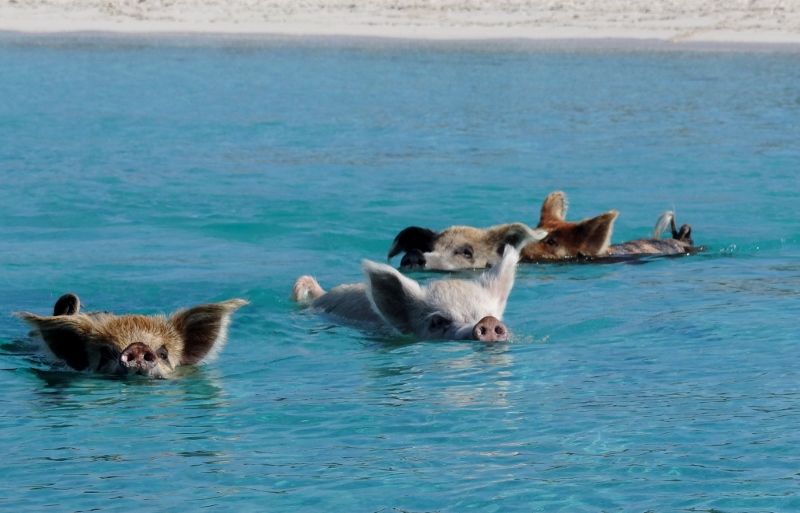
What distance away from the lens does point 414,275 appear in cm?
1116

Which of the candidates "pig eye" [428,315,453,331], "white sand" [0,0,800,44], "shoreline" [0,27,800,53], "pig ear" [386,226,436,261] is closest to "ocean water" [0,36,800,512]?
"pig eye" [428,315,453,331]

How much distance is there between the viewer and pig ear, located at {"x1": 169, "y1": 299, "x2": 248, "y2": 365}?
24.2 ft

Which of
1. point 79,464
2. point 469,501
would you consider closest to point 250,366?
point 79,464

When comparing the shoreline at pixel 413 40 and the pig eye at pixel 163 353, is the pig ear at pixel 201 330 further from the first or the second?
the shoreline at pixel 413 40

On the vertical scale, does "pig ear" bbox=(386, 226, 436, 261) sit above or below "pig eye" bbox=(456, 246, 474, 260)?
above

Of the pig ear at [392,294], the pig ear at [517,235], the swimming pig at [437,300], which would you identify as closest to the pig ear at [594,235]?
the pig ear at [517,235]

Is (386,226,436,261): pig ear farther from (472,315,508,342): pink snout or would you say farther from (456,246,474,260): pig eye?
(472,315,508,342): pink snout

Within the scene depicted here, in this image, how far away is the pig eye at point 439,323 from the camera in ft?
27.3

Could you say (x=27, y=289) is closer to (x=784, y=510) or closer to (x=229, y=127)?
(x=784, y=510)

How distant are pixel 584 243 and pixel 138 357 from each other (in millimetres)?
5980

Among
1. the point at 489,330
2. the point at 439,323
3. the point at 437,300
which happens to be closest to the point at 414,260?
the point at 437,300

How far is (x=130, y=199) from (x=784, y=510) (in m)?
12.1

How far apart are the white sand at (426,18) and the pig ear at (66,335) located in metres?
34.6

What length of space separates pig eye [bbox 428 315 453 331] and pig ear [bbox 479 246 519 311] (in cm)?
38
